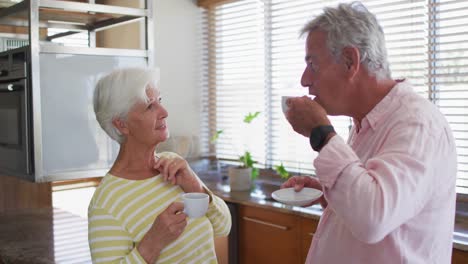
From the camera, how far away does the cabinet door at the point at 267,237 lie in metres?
2.90

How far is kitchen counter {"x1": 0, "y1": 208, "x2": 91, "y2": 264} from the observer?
2014 millimetres

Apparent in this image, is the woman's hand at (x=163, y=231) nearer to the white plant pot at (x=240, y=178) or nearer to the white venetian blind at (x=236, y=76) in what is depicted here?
the white plant pot at (x=240, y=178)

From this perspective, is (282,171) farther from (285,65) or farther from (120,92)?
(120,92)

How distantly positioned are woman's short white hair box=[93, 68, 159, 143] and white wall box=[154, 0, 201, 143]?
99.6 inches

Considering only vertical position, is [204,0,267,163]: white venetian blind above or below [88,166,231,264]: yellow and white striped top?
above

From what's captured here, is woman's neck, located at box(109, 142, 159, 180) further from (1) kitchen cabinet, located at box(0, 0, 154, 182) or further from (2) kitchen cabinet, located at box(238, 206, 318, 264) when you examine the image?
(2) kitchen cabinet, located at box(238, 206, 318, 264)

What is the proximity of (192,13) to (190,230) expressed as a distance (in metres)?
2.98

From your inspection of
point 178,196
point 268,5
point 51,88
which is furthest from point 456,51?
point 51,88

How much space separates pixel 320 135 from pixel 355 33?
0.27 meters

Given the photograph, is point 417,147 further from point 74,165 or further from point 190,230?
point 74,165

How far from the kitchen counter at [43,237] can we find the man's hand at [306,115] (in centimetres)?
112

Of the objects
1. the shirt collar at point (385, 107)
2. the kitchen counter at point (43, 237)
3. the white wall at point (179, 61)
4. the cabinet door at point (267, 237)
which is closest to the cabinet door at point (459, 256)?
the cabinet door at point (267, 237)

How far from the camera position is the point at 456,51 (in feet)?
8.81

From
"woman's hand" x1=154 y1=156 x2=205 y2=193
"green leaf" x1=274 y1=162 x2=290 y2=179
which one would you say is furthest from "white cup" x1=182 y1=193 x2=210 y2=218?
"green leaf" x1=274 y1=162 x2=290 y2=179
